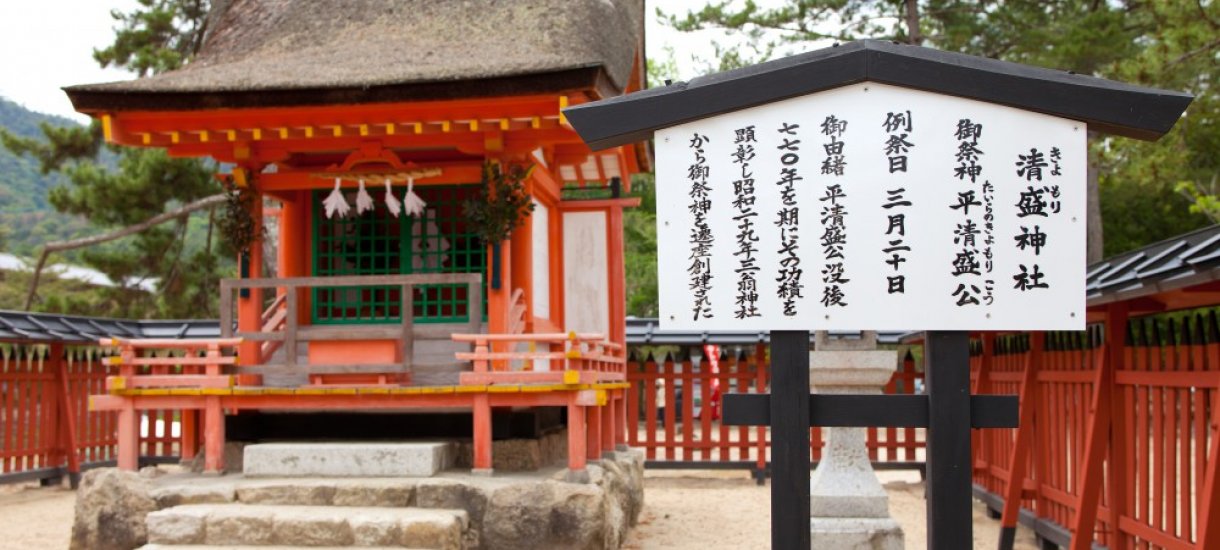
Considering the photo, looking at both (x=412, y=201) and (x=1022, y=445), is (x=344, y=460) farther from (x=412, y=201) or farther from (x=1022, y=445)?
Answer: (x=1022, y=445)

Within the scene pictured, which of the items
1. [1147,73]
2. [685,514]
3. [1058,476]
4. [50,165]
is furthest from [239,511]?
[50,165]

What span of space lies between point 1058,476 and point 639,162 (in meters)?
6.33

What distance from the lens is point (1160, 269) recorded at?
5926 mm

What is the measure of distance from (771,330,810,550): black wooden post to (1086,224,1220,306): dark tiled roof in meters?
2.15

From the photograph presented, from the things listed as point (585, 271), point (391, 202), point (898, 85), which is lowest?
point (585, 271)

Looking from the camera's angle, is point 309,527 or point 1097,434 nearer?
point 1097,434

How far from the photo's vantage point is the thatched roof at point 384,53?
9.28 m

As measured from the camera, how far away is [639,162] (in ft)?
45.0

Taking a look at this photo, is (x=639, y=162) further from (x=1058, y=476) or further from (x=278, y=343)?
(x=1058, y=476)

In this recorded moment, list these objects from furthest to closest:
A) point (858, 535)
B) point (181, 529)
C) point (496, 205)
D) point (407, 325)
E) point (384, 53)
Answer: point (384, 53) < point (496, 205) < point (407, 325) < point (181, 529) < point (858, 535)

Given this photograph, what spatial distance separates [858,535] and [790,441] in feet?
10.2

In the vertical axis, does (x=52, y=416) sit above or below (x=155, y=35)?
below

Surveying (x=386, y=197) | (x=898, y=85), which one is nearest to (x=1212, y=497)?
(x=898, y=85)

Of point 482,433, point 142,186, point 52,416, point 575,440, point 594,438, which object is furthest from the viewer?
point 142,186
